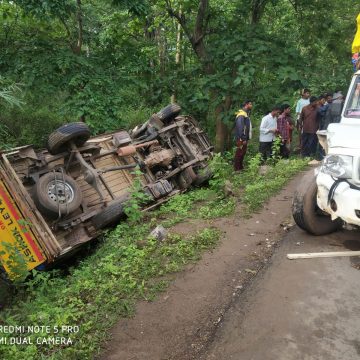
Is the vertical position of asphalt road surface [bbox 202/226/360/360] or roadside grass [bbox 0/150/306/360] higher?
roadside grass [bbox 0/150/306/360]

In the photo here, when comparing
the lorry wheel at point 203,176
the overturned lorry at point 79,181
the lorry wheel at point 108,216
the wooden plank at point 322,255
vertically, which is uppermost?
the overturned lorry at point 79,181

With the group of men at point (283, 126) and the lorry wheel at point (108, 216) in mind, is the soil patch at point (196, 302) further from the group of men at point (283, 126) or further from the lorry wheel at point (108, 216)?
the group of men at point (283, 126)

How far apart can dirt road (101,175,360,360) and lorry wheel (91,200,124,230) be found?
2.20m

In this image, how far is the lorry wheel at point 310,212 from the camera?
5.00m

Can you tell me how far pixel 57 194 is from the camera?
6035 mm

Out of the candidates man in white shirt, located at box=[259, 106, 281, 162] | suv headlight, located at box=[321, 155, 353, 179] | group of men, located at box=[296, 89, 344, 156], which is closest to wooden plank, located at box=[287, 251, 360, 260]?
suv headlight, located at box=[321, 155, 353, 179]

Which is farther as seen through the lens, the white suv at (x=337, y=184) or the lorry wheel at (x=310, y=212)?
the lorry wheel at (x=310, y=212)

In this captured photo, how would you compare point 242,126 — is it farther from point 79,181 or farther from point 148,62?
point 79,181

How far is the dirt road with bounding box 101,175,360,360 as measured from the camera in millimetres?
3176

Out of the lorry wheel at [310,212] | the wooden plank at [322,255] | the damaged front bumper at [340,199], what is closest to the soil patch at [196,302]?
the wooden plank at [322,255]

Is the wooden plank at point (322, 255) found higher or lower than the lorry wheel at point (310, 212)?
lower

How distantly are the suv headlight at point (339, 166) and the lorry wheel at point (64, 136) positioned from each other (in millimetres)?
4054

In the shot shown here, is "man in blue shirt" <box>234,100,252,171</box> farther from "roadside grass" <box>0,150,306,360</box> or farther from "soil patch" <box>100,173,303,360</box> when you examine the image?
"soil patch" <box>100,173,303,360</box>

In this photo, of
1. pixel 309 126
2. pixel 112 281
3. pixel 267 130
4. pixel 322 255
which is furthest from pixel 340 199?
pixel 309 126
